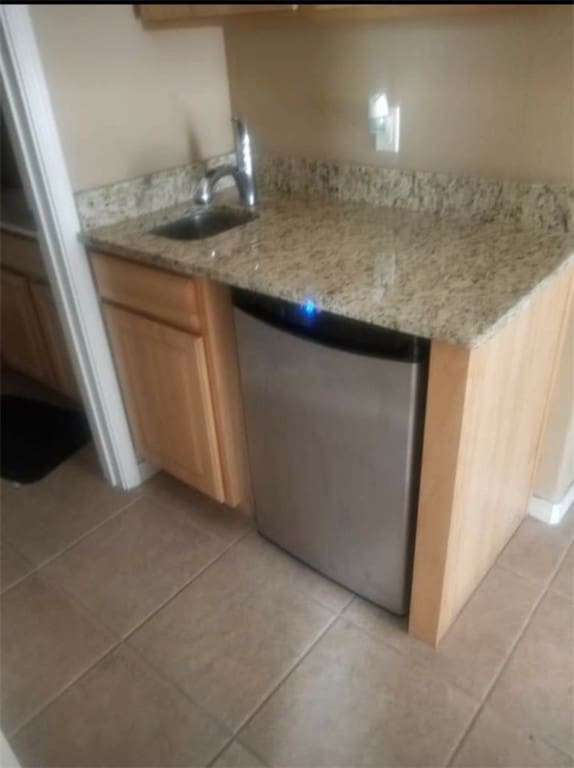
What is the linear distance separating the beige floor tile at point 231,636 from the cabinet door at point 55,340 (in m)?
1.12

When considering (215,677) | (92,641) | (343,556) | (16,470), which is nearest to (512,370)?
(343,556)

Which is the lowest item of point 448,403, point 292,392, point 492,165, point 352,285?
point 292,392

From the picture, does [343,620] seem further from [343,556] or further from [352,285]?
[352,285]

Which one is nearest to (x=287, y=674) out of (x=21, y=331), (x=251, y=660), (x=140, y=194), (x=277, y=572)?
(x=251, y=660)

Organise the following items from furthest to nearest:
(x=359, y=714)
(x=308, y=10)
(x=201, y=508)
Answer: (x=201, y=508), (x=308, y=10), (x=359, y=714)

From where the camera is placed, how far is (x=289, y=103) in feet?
5.89

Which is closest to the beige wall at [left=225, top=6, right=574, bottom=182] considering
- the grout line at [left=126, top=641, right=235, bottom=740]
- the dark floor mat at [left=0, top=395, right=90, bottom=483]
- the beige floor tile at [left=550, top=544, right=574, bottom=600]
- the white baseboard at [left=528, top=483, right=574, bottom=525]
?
the white baseboard at [left=528, top=483, right=574, bottom=525]

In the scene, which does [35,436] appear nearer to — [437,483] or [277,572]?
[277,572]

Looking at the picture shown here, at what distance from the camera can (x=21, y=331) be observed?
8.17 feet

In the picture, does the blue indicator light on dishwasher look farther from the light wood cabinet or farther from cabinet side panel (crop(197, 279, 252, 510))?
the light wood cabinet

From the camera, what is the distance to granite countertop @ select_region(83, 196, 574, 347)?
1.10m

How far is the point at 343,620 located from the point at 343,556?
175 millimetres

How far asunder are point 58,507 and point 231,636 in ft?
2.76

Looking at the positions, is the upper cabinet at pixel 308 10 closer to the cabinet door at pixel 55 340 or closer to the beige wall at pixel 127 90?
the beige wall at pixel 127 90
